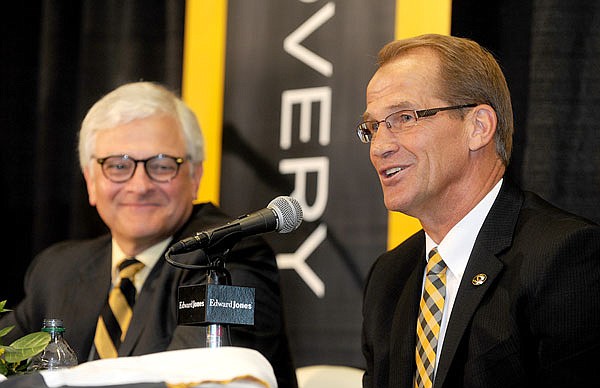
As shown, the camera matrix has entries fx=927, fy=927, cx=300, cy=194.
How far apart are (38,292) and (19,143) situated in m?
1.51

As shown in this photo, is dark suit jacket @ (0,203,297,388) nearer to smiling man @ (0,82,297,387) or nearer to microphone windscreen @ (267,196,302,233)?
smiling man @ (0,82,297,387)

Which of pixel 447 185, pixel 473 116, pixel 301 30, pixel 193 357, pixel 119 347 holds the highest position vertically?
pixel 301 30

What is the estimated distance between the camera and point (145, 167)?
10.2 feet

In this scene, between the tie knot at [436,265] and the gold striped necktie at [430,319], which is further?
the tie knot at [436,265]

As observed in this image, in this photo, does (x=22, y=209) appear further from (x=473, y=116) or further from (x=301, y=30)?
(x=473, y=116)

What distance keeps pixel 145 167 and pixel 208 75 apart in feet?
3.64

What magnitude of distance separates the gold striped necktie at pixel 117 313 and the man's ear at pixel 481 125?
47.4 inches

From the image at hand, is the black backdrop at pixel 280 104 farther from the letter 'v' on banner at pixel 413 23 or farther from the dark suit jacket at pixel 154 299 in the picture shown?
the dark suit jacket at pixel 154 299

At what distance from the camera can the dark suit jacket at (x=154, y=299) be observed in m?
2.75

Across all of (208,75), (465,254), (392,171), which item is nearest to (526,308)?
(465,254)

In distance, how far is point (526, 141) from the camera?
3299 mm

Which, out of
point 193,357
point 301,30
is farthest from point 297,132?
point 193,357

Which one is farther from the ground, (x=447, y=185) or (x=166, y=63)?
(x=166, y=63)

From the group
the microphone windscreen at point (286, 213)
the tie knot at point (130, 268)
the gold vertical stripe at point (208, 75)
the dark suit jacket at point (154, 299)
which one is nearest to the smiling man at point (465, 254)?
the dark suit jacket at point (154, 299)
